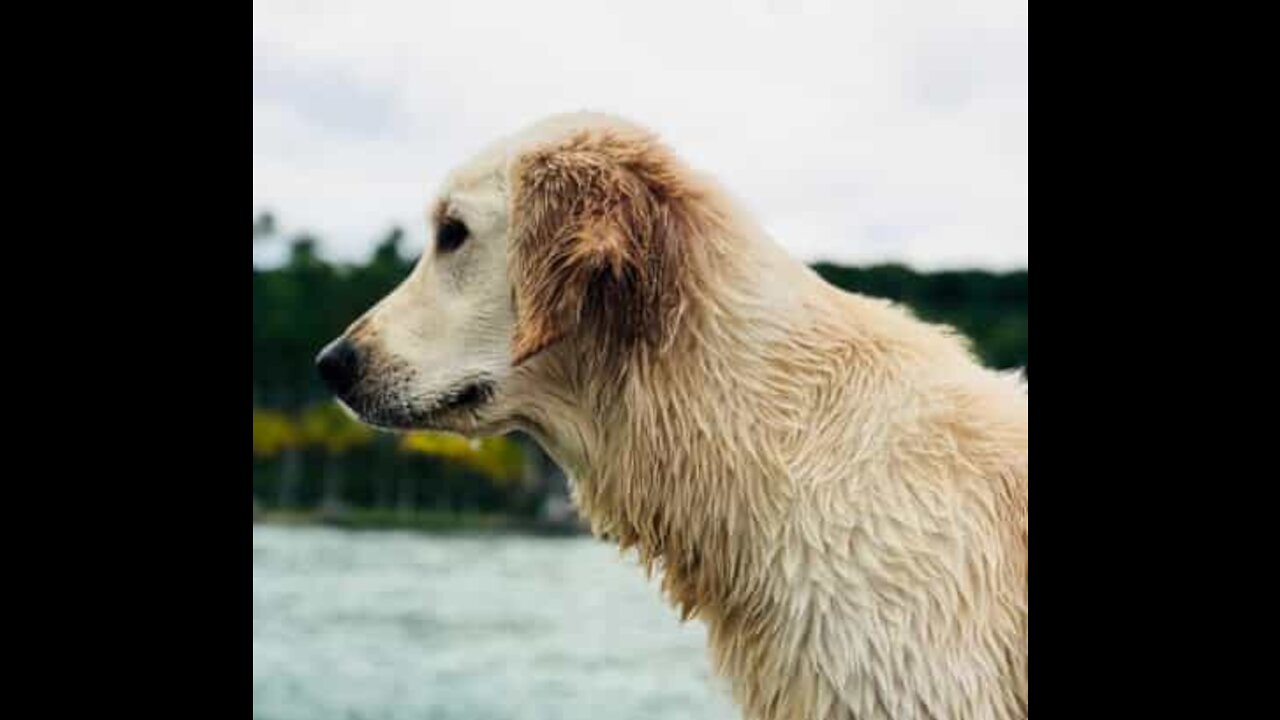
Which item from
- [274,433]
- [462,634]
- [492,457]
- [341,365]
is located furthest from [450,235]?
[274,433]

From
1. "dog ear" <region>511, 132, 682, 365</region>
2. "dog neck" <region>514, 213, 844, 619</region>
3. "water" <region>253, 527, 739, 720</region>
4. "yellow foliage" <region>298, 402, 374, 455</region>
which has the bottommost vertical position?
"water" <region>253, 527, 739, 720</region>

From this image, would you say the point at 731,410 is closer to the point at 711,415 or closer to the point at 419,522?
the point at 711,415

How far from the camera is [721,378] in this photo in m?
3.64

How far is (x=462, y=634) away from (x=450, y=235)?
123 feet

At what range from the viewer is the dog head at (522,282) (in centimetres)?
359

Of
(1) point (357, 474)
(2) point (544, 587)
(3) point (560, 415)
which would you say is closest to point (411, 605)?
(2) point (544, 587)

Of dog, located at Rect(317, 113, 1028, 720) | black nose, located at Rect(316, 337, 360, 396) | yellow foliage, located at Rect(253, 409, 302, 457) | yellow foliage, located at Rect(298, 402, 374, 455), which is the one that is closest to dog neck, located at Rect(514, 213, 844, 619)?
dog, located at Rect(317, 113, 1028, 720)

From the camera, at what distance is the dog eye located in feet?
12.4

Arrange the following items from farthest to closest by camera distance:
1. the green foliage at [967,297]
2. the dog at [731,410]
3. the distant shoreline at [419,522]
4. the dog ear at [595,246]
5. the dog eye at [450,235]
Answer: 1. the distant shoreline at [419,522]
2. the green foliage at [967,297]
3. the dog eye at [450,235]
4. the dog ear at [595,246]
5. the dog at [731,410]

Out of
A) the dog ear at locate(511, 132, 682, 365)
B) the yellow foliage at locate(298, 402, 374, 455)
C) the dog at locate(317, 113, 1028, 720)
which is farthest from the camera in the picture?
the yellow foliage at locate(298, 402, 374, 455)

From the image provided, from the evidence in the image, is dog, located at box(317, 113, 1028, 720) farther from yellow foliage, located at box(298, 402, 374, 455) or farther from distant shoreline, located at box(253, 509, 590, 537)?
yellow foliage, located at box(298, 402, 374, 455)

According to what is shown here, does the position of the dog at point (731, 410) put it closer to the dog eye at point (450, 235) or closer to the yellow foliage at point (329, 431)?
the dog eye at point (450, 235)

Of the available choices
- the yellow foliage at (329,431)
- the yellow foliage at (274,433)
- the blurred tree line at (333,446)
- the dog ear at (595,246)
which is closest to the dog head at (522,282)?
the dog ear at (595,246)
